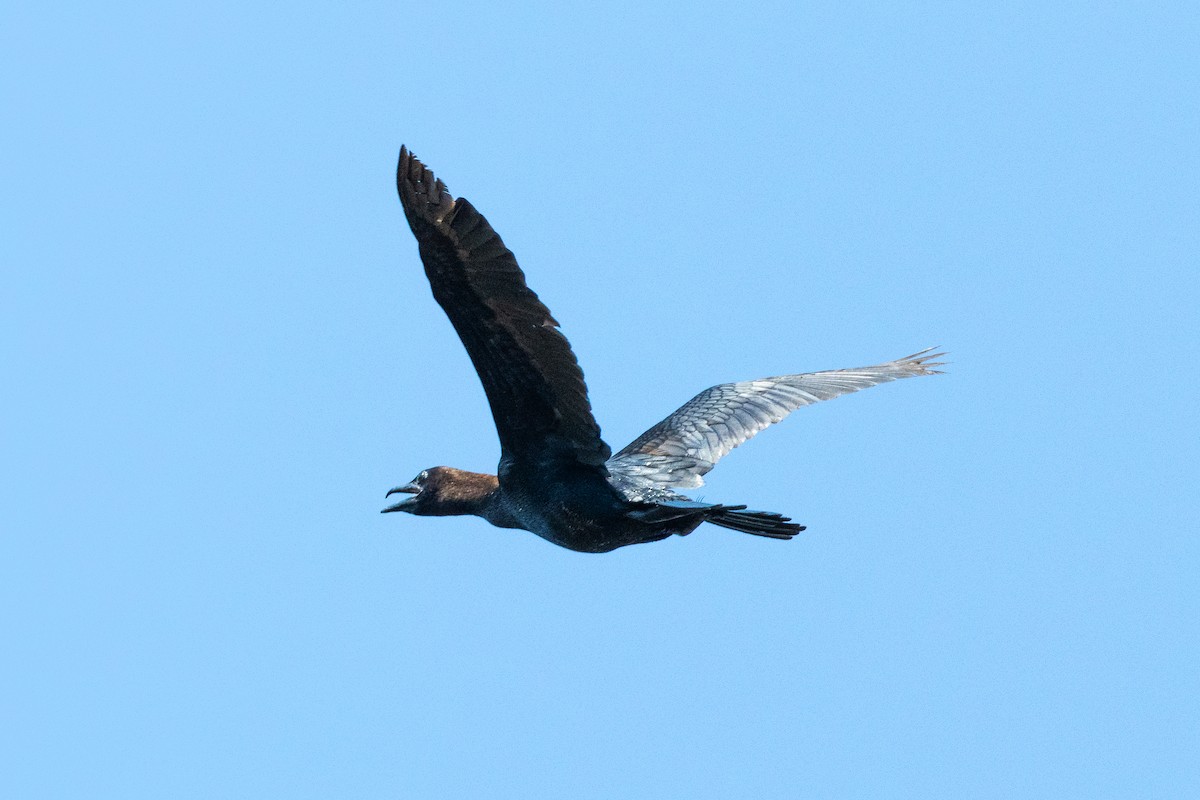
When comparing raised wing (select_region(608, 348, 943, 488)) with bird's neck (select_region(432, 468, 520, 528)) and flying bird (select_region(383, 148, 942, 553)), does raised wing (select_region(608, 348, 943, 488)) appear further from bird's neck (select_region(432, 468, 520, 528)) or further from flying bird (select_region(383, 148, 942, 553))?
bird's neck (select_region(432, 468, 520, 528))

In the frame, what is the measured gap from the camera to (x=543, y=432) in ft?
32.8

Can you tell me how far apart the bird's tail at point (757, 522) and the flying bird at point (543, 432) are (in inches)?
0.4

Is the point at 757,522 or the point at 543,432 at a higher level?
the point at 543,432

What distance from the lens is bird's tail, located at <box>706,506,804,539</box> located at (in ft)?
32.4

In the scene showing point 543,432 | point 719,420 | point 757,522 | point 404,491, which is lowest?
point 757,522

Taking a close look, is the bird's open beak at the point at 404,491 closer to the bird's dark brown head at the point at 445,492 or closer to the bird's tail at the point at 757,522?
the bird's dark brown head at the point at 445,492

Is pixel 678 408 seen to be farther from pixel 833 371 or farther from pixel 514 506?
pixel 514 506

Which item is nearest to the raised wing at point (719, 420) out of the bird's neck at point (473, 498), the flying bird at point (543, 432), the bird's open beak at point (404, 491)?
the flying bird at point (543, 432)

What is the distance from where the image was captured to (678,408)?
12.6 metres

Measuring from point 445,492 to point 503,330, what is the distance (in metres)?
2.31

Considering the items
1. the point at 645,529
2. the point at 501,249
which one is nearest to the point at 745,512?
the point at 645,529

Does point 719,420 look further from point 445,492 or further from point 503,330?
point 503,330

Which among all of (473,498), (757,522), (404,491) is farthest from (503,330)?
(404,491)

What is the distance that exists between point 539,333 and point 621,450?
2762mm
